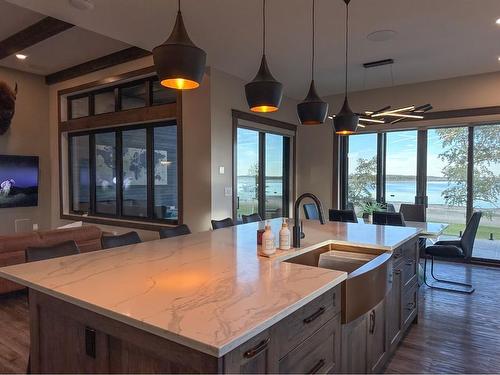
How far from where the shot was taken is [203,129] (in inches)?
204

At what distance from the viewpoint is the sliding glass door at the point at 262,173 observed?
6094 mm

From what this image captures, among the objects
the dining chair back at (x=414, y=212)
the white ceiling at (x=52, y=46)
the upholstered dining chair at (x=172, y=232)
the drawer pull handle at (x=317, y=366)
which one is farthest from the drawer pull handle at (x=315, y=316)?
the white ceiling at (x=52, y=46)

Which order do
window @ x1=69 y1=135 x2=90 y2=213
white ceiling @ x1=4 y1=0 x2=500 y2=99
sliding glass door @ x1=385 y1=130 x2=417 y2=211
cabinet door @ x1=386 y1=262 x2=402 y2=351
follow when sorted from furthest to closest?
window @ x1=69 y1=135 x2=90 y2=213
sliding glass door @ x1=385 y1=130 x2=417 y2=211
white ceiling @ x1=4 y1=0 x2=500 y2=99
cabinet door @ x1=386 y1=262 x2=402 y2=351

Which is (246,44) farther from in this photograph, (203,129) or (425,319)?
(425,319)

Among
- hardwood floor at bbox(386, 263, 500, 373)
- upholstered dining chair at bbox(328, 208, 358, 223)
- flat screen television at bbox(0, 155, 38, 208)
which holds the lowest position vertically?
hardwood floor at bbox(386, 263, 500, 373)

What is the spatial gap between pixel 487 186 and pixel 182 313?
6.22 metres

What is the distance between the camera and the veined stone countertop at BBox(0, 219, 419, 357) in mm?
1159

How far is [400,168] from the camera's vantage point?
21.5ft

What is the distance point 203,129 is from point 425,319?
369cm

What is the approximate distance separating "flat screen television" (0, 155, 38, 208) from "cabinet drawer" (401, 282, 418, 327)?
7001 mm

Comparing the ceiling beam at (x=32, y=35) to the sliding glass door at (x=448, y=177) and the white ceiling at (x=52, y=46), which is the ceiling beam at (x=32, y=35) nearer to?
the white ceiling at (x=52, y=46)

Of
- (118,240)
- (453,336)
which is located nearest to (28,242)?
(118,240)

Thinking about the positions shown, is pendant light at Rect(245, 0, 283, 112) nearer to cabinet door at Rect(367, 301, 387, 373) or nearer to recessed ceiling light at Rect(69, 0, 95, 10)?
cabinet door at Rect(367, 301, 387, 373)

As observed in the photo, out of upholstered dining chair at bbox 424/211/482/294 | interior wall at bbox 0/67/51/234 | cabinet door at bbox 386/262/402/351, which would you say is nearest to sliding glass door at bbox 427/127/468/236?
upholstered dining chair at bbox 424/211/482/294
